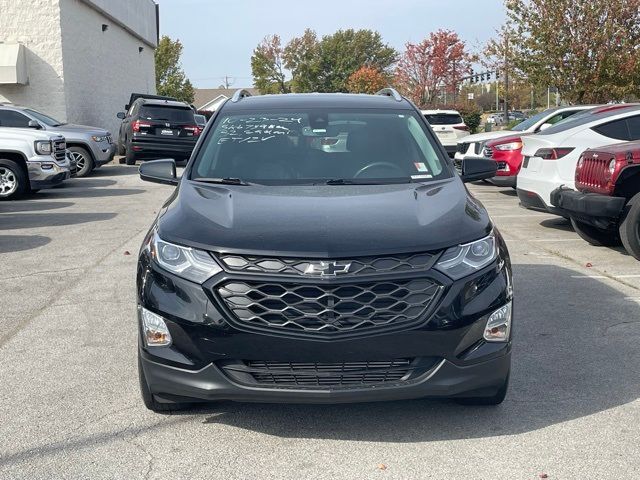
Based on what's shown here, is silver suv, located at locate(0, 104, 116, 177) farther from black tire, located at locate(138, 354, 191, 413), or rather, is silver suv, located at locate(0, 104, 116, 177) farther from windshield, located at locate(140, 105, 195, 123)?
black tire, located at locate(138, 354, 191, 413)

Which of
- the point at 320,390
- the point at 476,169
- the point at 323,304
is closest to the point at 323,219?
the point at 323,304

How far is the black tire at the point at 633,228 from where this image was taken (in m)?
8.42

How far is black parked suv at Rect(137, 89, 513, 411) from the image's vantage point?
3781 millimetres

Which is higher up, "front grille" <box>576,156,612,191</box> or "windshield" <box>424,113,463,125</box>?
"windshield" <box>424,113,463,125</box>

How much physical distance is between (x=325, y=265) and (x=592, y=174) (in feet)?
19.7

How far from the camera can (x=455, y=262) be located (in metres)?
3.95

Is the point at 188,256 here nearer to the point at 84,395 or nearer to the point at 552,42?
the point at 84,395

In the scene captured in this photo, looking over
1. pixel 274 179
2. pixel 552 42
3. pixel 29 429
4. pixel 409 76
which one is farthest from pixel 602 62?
pixel 409 76

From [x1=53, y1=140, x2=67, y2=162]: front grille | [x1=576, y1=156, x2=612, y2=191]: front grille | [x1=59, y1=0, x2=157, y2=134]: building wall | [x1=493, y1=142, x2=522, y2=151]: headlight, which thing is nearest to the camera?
[x1=576, y1=156, x2=612, y2=191]: front grille

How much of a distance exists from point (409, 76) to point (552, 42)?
33986 mm

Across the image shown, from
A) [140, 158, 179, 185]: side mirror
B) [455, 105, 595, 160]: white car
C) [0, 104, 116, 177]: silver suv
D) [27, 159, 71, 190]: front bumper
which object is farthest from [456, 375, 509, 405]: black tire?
[0, 104, 116, 177]: silver suv

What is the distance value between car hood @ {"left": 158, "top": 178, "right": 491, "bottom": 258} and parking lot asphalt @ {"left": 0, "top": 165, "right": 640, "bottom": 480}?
979mm

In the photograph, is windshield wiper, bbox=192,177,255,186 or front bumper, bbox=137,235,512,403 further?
windshield wiper, bbox=192,177,255,186

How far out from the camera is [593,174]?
8938mm
